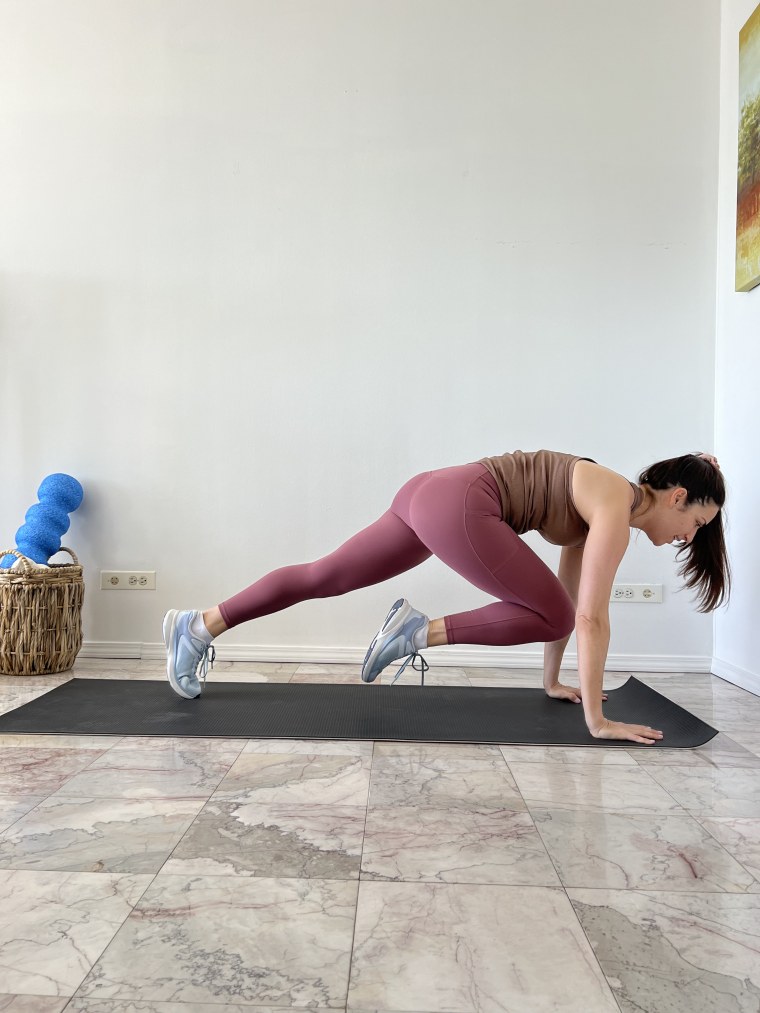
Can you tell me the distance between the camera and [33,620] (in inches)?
111

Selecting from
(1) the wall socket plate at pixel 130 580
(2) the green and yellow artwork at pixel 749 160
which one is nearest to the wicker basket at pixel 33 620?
(1) the wall socket plate at pixel 130 580

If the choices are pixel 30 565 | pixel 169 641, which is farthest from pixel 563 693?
pixel 30 565

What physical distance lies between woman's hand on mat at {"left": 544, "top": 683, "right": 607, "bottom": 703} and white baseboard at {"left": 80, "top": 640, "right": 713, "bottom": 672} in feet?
2.19

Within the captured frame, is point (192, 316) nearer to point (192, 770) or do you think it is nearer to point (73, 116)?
point (73, 116)

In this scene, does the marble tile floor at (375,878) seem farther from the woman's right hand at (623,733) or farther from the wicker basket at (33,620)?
the wicker basket at (33,620)

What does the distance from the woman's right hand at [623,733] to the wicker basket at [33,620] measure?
200cm

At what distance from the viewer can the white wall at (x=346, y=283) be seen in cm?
321

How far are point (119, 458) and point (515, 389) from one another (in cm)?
173

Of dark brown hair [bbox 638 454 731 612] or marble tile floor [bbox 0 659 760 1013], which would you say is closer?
marble tile floor [bbox 0 659 760 1013]

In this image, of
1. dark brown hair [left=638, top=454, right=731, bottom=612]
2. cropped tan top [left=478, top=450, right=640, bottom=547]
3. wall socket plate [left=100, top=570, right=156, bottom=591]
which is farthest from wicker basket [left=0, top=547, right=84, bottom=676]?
dark brown hair [left=638, top=454, right=731, bottom=612]

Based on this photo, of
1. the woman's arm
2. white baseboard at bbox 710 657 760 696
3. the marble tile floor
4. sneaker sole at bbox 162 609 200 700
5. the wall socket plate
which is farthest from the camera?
the wall socket plate

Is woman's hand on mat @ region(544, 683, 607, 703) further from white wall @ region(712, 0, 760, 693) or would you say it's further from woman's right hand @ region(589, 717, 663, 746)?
white wall @ region(712, 0, 760, 693)

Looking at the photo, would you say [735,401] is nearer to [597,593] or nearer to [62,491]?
[597,593]

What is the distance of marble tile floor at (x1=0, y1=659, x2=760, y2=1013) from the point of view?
2.97 ft
